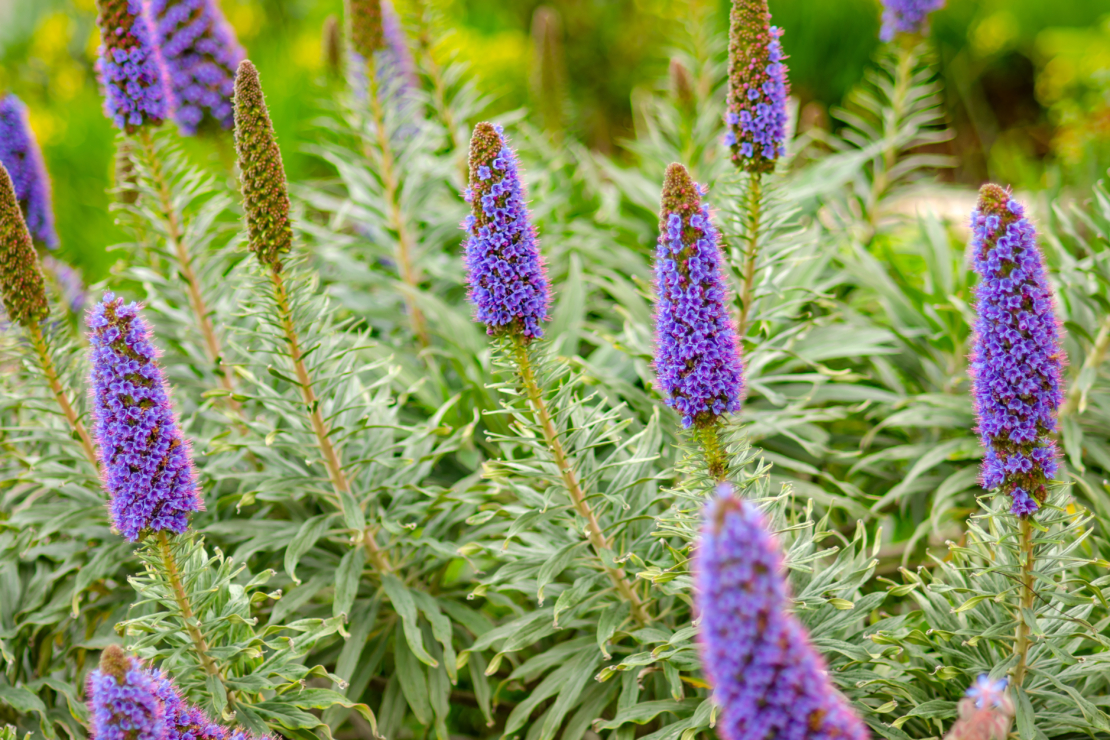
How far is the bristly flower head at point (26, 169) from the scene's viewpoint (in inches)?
167

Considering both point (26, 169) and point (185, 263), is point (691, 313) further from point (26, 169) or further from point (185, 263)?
point (26, 169)

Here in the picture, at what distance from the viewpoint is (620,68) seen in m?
11.0

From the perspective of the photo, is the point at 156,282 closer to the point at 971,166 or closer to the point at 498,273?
the point at 498,273

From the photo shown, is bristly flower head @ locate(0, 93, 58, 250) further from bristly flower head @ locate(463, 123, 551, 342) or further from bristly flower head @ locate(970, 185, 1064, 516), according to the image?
bristly flower head @ locate(970, 185, 1064, 516)

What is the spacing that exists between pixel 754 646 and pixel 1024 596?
1659 millimetres

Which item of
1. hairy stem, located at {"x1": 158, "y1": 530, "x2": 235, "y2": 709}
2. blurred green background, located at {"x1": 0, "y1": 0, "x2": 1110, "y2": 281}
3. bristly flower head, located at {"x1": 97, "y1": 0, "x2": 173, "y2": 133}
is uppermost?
blurred green background, located at {"x1": 0, "y1": 0, "x2": 1110, "y2": 281}

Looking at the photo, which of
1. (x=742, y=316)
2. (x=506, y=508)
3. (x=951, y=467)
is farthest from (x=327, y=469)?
(x=951, y=467)

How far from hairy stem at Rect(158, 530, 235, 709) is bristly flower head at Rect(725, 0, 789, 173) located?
2449 mm

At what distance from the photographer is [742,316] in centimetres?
390

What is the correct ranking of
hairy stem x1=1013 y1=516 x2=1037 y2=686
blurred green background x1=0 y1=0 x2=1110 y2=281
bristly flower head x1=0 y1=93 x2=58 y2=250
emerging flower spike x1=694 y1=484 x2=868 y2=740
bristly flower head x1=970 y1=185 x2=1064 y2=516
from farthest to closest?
blurred green background x1=0 y1=0 x2=1110 y2=281 < bristly flower head x1=0 y1=93 x2=58 y2=250 < hairy stem x1=1013 y1=516 x2=1037 y2=686 < bristly flower head x1=970 y1=185 x2=1064 y2=516 < emerging flower spike x1=694 y1=484 x2=868 y2=740

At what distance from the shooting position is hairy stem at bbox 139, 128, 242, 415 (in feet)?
13.3

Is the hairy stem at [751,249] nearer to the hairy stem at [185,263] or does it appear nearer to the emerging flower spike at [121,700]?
the hairy stem at [185,263]

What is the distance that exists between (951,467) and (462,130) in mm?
3428

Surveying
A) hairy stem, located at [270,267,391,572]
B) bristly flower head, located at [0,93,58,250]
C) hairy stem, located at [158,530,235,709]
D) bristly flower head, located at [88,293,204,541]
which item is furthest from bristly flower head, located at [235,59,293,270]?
bristly flower head, located at [0,93,58,250]
